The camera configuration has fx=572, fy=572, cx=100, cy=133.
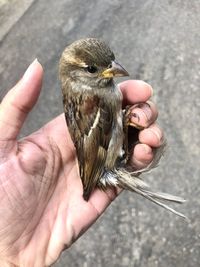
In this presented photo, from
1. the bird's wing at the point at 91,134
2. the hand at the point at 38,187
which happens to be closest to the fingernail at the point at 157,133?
the hand at the point at 38,187

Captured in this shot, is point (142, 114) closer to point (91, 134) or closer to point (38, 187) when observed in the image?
point (91, 134)

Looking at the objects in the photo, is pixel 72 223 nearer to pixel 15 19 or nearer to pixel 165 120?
pixel 165 120

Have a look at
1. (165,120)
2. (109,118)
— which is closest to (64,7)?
(165,120)

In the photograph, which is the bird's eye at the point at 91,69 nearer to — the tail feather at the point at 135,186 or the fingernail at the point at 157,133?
the fingernail at the point at 157,133

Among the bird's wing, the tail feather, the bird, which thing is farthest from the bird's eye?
the tail feather

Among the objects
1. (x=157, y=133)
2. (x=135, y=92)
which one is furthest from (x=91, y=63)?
(x=157, y=133)

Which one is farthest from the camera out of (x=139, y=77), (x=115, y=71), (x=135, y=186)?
(x=139, y=77)

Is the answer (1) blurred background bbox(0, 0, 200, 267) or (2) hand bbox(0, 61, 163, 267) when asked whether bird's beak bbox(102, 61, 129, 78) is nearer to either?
(2) hand bbox(0, 61, 163, 267)
